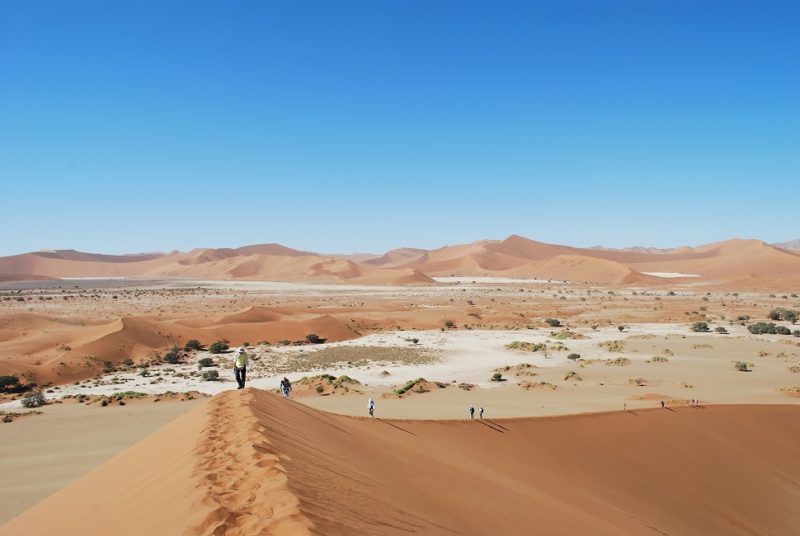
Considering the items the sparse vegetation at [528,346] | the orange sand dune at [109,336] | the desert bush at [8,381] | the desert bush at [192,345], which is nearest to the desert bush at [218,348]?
the desert bush at [192,345]

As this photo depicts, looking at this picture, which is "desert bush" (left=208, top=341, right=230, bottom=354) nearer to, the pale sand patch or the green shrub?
the green shrub

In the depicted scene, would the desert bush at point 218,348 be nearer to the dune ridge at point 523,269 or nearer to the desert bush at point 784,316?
the desert bush at point 784,316

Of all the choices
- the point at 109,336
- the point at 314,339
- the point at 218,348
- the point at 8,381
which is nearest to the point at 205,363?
the point at 218,348

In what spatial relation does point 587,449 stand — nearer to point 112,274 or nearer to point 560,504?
point 560,504

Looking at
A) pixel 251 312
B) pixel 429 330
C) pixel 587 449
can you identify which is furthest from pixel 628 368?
pixel 251 312

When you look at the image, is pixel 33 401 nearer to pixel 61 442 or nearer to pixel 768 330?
pixel 61 442
